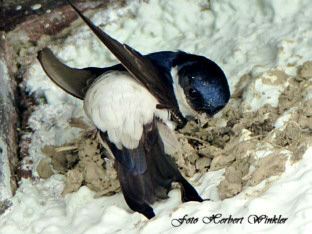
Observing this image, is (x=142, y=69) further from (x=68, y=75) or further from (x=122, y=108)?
(x=68, y=75)

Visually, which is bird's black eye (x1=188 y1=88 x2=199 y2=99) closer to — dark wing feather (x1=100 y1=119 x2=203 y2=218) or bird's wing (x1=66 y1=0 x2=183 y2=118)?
bird's wing (x1=66 y1=0 x2=183 y2=118)

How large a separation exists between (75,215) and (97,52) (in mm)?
943

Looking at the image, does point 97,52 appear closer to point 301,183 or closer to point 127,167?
point 127,167

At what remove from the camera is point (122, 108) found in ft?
7.54

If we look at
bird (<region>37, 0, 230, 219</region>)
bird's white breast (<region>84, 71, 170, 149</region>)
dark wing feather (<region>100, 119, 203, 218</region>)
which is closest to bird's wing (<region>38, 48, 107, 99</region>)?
bird (<region>37, 0, 230, 219</region>)

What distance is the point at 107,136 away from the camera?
2.37 metres

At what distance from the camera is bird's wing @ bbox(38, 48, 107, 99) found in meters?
2.54

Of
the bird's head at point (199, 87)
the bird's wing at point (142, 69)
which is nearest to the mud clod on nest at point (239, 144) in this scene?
the bird's head at point (199, 87)

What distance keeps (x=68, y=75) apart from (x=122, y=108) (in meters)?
0.37

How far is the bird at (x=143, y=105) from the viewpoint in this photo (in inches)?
89.3

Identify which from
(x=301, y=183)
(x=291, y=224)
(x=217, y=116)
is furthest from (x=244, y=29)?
(x=291, y=224)

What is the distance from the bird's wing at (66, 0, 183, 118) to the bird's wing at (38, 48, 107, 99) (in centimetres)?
24

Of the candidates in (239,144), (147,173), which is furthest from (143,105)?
(239,144)

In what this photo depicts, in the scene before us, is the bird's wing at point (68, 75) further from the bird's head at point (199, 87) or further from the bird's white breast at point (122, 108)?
the bird's head at point (199, 87)
